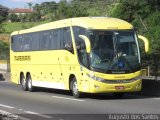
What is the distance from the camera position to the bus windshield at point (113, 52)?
67.3 ft

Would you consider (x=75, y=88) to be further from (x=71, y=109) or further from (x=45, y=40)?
(x=71, y=109)

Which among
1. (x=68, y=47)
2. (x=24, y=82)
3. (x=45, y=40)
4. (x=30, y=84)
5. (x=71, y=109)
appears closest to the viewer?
(x=71, y=109)

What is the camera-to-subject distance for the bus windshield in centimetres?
2052

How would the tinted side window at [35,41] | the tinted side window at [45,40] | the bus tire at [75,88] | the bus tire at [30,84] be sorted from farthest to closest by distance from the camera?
the bus tire at [30,84]
the tinted side window at [35,41]
the tinted side window at [45,40]
the bus tire at [75,88]

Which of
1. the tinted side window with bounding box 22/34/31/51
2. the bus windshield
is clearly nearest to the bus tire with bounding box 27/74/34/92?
the tinted side window with bounding box 22/34/31/51

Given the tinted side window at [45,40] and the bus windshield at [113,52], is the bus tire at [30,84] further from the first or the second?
the bus windshield at [113,52]

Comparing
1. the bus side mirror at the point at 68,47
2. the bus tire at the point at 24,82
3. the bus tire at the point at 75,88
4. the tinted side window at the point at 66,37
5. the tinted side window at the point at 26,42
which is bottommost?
the bus tire at the point at 24,82

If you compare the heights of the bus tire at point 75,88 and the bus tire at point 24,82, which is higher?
the bus tire at point 75,88

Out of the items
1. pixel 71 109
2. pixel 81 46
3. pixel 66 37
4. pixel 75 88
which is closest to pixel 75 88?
pixel 75 88

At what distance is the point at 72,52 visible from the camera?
21.9m

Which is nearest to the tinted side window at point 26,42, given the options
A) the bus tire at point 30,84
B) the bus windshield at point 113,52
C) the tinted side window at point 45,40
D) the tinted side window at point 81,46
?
the bus tire at point 30,84

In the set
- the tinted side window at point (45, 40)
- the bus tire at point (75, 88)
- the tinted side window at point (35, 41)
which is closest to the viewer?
the bus tire at point (75, 88)

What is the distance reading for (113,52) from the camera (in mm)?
20688

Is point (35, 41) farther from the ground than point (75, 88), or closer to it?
farther from the ground
